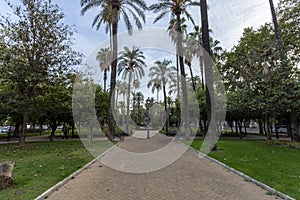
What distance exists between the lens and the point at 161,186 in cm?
562

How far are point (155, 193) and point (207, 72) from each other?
9264 millimetres

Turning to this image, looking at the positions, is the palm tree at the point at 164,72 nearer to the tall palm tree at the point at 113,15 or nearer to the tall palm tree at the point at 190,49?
the tall palm tree at the point at 190,49

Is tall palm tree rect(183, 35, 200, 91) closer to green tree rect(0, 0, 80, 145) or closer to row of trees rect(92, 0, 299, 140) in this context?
row of trees rect(92, 0, 299, 140)

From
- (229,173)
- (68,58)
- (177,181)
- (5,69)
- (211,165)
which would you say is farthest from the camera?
(68,58)

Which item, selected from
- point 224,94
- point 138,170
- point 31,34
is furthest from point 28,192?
point 224,94

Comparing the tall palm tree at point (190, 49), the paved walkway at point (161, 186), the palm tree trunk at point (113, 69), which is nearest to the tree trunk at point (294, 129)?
the paved walkway at point (161, 186)

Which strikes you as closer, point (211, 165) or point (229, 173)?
point (229, 173)

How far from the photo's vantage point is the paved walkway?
15.8ft

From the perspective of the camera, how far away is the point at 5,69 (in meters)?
11.8

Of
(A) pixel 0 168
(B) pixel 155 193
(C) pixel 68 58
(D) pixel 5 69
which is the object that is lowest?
(B) pixel 155 193

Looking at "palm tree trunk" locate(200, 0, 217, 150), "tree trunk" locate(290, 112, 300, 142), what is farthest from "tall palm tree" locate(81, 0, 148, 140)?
"tree trunk" locate(290, 112, 300, 142)

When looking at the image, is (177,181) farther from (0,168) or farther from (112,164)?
→ (0,168)

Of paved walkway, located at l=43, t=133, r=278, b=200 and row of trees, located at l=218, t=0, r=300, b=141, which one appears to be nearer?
paved walkway, located at l=43, t=133, r=278, b=200

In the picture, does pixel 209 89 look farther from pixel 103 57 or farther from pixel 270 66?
pixel 103 57
